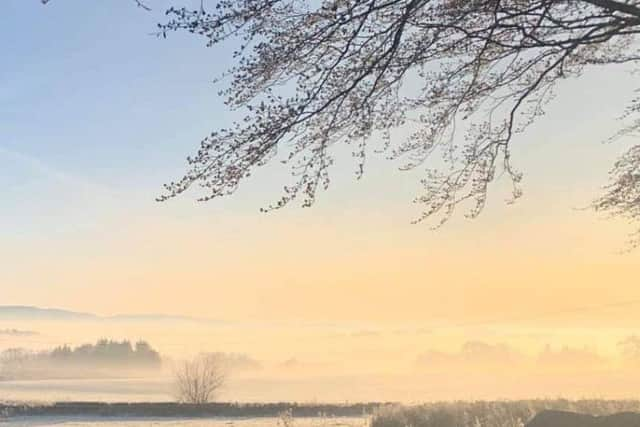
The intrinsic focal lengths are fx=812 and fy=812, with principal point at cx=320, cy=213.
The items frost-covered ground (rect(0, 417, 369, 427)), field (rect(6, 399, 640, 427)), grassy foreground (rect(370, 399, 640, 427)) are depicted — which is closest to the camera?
grassy foreground (rect(370, 399, 640, 427))

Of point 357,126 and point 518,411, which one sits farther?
point 518,411

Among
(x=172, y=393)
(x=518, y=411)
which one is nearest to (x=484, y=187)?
(x=518, y=411)

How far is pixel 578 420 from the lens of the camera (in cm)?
835

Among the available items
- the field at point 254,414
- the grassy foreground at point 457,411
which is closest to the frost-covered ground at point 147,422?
the field at point 254,414

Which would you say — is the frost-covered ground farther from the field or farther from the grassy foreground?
the grassy foreground

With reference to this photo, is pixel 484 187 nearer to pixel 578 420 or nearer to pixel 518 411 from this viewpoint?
pixel 578 420

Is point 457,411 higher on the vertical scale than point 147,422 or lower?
higher

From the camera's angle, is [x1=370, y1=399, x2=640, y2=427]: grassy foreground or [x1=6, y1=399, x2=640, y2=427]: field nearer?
[x1=370, y1=399, x2=640, y2=427]: grassy foreground

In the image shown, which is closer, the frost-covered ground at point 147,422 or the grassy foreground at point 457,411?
the grassy foreground at point 457,411

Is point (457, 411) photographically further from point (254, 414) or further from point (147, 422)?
point (254, 414)

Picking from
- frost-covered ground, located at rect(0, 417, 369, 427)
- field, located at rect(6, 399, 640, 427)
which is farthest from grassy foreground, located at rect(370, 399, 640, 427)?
frost-covered ground, located at rect(0, 417, 369, 427)

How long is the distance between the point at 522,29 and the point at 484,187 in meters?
1.69

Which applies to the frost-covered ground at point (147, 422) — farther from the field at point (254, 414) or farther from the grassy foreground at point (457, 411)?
the grassy foreground at point (457, 411)

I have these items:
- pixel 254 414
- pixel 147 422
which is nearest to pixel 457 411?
pixel 147 422
